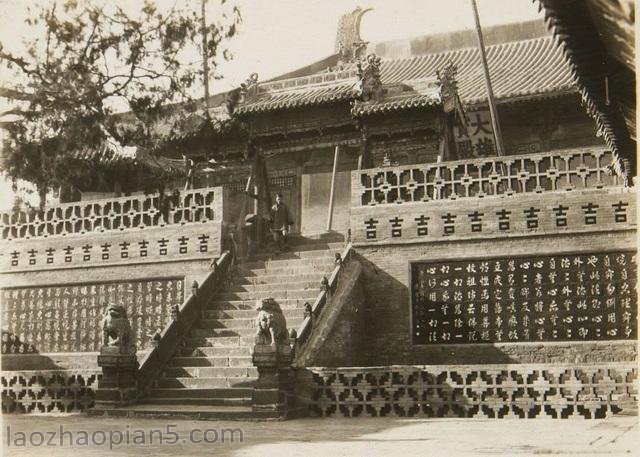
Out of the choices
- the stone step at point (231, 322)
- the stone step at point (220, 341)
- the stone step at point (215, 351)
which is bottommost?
the stone step at point (215, 351)

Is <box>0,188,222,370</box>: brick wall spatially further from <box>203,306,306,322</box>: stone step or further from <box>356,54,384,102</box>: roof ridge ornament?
<box>356,54,384,102</box>: roof ridge ornament

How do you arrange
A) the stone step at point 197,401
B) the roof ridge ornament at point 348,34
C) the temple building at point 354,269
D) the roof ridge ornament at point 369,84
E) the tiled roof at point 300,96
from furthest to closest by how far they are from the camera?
the roof ridge ornament at point 348,34 < the tiled roof at point 300,96 < the roof ridge ornament at point 369,84 < the stone step at point 197,401 < the temple building at point 354,269

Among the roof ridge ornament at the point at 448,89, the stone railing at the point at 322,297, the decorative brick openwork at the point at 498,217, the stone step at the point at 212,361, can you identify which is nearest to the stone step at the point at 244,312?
the stone railing at the point at 322,297

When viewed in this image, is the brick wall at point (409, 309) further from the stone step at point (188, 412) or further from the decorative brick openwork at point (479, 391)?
the stone step at point (188, 412)

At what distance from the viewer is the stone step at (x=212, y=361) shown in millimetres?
13312

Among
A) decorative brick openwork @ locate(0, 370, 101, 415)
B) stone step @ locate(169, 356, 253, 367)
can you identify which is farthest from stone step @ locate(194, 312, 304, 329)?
decorative brick openwork @ locate(0, 370, 101, 415)

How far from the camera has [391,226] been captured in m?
15.4

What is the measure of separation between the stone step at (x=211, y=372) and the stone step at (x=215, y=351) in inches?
17.3

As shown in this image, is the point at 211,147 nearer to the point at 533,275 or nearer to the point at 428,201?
the point at 428,201

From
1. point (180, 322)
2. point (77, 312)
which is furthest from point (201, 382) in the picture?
point (77, 312)

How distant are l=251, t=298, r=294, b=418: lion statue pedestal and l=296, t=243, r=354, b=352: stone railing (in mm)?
933

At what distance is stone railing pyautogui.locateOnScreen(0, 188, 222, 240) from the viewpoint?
55.6ft

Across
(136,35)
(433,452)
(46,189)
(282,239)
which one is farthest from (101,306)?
(433,452)

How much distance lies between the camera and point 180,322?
14500 millimetres
